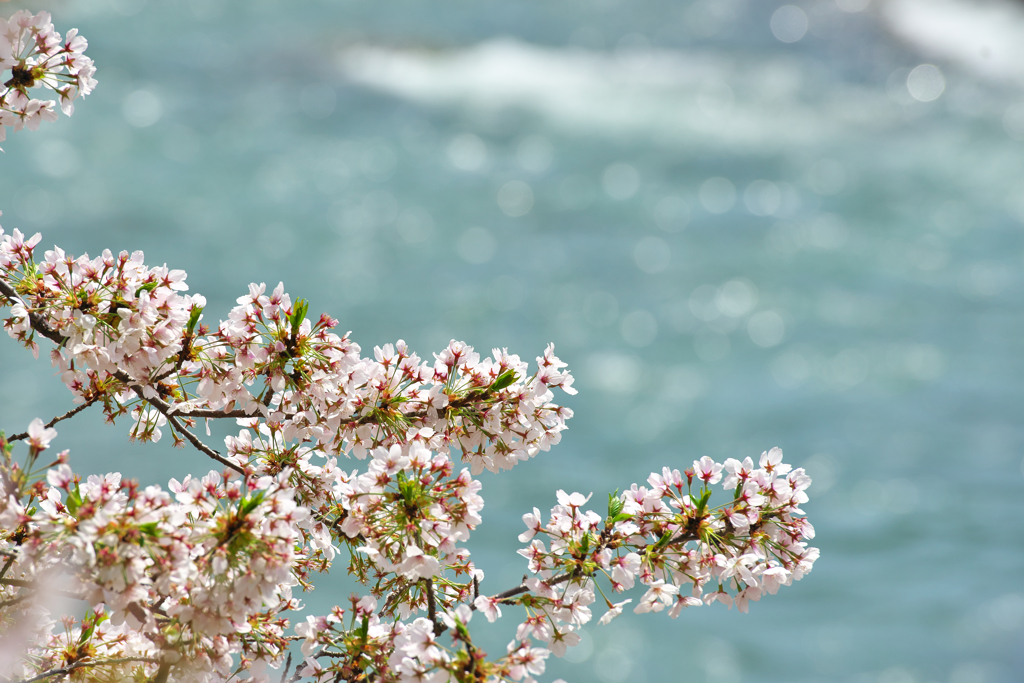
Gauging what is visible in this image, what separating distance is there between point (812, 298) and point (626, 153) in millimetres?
4321

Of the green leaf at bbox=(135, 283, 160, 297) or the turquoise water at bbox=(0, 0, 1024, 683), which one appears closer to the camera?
the green leaf at bbox=(135, 283, 160, 297)

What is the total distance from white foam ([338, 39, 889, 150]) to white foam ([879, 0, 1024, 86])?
2249mm

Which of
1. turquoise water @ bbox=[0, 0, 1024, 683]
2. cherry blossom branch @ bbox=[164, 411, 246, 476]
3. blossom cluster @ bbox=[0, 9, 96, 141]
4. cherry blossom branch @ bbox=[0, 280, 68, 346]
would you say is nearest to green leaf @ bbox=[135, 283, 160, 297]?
cherry blossom branch @ bbox=[0, 280, 68, 346]

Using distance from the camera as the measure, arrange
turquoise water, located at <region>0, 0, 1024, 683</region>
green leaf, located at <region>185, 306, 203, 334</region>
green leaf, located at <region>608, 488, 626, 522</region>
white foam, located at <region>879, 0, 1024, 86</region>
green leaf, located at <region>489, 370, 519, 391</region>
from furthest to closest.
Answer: white foam, located at <region>879, 0, 1024, 86</region>, turquoise water, located at <region>0, 0, 1024, 683</region>, green leaf, located at <region>489, 370, 519, 391</region>, green leaf, located at <region>608, 488, 626, 522</region>, green leaf, located at <region>185, 306, 203, 334</region>

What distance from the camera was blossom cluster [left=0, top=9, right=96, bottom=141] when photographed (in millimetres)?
Result: 1953

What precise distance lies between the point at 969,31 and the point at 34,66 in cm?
2010

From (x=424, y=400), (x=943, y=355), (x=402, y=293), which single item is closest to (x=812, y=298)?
(x=943, y=355)

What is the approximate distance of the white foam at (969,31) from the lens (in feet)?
59.0

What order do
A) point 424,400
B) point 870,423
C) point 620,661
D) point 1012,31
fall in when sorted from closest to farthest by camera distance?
point 424,400, point 620,661, point 870,423, point 1012,31

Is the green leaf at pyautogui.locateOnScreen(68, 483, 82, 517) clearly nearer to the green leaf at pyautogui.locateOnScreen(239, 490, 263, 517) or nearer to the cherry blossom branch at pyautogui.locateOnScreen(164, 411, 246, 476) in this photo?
the green leaf at pyautogui.locateOnScreen(239, 490, 263, 517)

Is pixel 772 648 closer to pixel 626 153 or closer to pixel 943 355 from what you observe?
pixel 943 355

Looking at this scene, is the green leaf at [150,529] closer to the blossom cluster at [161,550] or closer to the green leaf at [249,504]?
the blossom cluster at [161,550]

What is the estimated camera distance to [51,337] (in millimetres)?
1872

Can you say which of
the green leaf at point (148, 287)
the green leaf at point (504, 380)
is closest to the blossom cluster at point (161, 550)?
the green leaf at point (148, 287)
